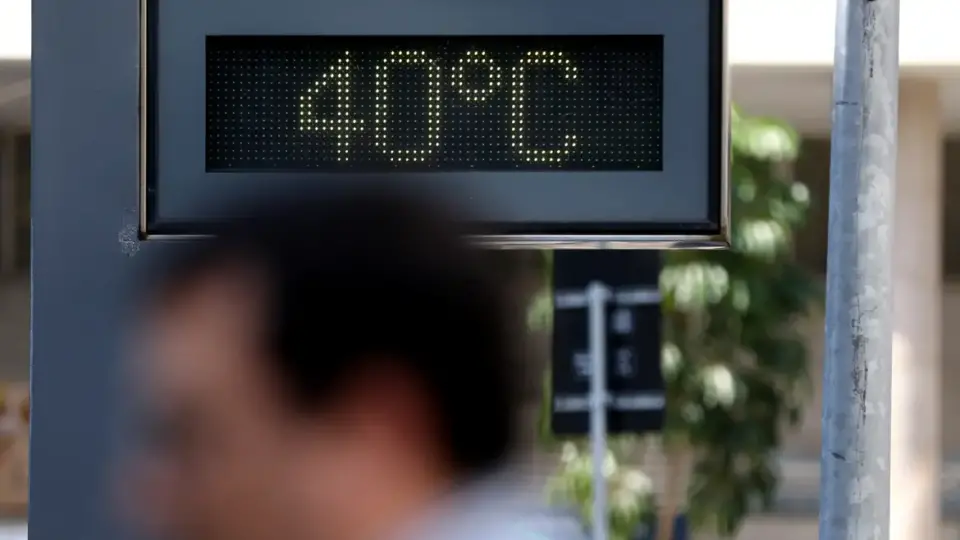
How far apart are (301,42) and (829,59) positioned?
5.21 metres

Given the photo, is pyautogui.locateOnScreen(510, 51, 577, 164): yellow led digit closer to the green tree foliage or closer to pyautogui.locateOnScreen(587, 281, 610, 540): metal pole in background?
pyautogui.locateOnScreen(587, 281, 610, 540): metal pole in background

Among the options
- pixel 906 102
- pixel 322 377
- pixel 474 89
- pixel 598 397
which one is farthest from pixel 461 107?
pixel 906 102

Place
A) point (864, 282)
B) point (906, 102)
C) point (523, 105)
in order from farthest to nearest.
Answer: point (906, 102), point (864, 282), point (523, 105)

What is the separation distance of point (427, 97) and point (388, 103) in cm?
5

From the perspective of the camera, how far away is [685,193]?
1.60 metres

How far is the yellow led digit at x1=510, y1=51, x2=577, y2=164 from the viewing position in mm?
1610

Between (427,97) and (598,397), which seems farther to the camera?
(598,397)

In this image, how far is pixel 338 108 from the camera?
164 cm

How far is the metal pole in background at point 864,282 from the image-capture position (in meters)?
2.87

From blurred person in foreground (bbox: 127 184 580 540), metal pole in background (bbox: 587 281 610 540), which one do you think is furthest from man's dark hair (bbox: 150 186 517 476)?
metal pole in background (bbox: 587 281 610 540)

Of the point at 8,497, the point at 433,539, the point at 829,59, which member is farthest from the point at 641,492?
the point at 8,497

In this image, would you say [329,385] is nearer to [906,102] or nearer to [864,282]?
[864,282]

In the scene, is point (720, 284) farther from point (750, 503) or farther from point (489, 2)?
point (489, 2)

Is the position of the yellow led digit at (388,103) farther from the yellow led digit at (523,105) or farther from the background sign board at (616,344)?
the background sign board at (616,344)
